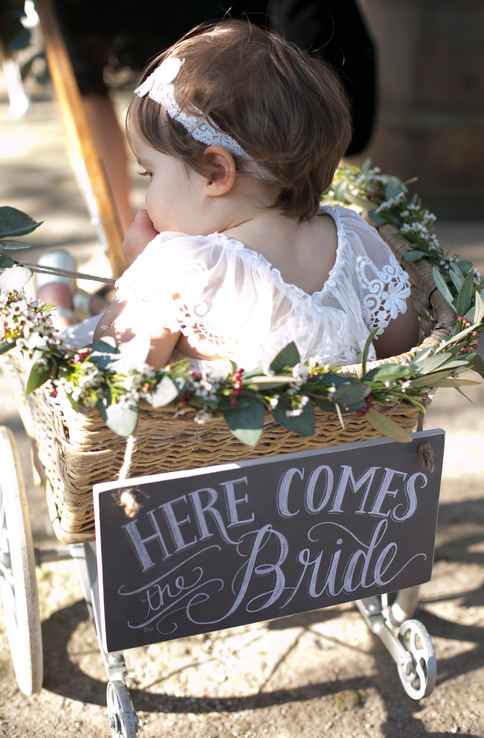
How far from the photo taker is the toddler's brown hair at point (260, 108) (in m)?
1.42

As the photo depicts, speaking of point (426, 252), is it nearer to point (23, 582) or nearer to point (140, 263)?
point (140, 263)

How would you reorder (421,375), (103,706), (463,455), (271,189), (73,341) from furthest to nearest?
(463,455) → (73,341) → (103,706) → (271,189) → (421,375)

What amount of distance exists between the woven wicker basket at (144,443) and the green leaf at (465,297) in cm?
3

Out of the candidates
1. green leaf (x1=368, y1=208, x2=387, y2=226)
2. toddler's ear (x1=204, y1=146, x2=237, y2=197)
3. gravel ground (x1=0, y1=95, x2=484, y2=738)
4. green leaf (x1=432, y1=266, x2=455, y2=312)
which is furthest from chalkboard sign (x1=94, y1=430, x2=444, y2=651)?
green leaf (x1=368, y1=208, x2=387, y2=226)

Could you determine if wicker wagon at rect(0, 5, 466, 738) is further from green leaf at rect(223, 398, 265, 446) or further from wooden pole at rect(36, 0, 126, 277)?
wooden pole at rect(36, 0, 126, 277)

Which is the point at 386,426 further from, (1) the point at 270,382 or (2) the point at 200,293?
(2) the point at 200,293

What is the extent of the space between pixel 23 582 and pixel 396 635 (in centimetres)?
71

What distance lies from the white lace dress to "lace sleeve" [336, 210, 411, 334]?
0.18 feet

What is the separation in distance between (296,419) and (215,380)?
124mm

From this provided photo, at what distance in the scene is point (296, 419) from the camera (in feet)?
4.20

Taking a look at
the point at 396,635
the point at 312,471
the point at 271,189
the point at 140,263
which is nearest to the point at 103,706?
the point at 396,635

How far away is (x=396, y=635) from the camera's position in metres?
1.77

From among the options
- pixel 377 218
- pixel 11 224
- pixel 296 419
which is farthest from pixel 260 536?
pixel 377 218

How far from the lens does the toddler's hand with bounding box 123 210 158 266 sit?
1596mm
